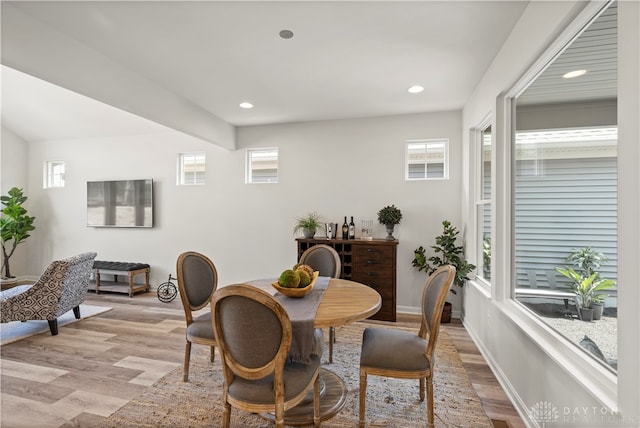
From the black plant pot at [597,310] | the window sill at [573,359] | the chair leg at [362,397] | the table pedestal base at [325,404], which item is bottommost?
the table pedestal base at [325,404]

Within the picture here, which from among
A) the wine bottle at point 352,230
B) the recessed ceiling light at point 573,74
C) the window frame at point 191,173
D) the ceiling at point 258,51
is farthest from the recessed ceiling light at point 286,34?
the window frame at point 191,173

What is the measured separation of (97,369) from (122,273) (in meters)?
2.69

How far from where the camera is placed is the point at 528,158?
218 centimetres

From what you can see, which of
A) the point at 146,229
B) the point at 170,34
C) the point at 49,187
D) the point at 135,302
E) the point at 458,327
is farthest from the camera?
the point at 49,187

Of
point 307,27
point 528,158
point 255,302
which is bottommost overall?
point 255,302

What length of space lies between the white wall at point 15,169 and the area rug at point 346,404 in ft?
19.2

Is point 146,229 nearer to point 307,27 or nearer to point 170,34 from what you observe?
point 170,34

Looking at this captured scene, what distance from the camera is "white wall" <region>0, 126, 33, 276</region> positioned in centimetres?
576

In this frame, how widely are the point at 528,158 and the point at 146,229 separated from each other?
564 centimetres

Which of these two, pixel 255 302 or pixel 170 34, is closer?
pixel 255 302

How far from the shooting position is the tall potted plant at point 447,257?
3592mm

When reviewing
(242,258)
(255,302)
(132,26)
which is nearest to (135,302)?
(242,258)

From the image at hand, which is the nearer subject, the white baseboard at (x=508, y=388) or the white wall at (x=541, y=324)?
the white wall at (x=541, y=324)

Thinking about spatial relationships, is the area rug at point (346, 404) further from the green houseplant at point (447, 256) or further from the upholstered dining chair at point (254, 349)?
the green houseplant at point (447, 256)
